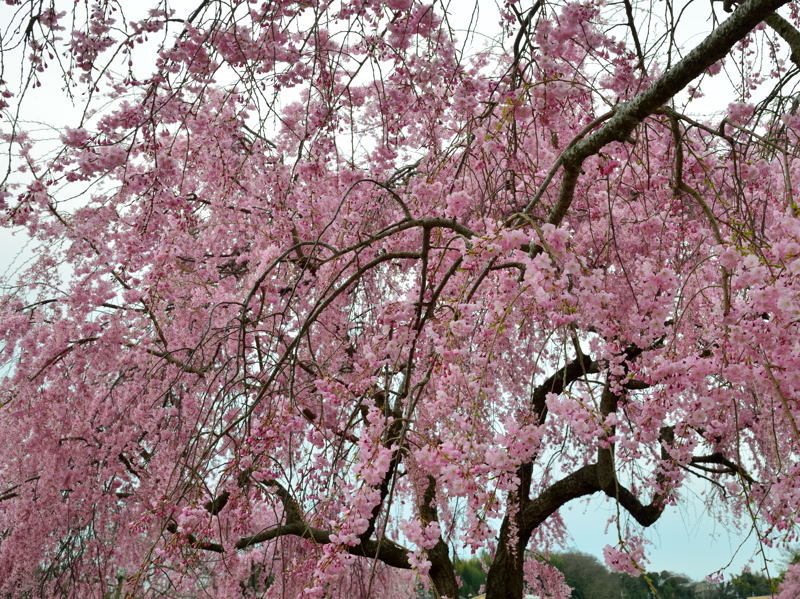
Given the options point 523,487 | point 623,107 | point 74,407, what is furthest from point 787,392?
point 74,407

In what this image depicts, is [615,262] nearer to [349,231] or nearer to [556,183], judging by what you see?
[556,183]

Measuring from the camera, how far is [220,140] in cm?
314

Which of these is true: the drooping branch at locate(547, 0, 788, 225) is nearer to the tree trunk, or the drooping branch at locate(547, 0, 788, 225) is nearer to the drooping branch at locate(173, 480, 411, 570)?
the drooping branch at locate(173, 480, 411, 570)

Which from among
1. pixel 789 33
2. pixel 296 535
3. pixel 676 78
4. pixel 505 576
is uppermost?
pixel 789 33

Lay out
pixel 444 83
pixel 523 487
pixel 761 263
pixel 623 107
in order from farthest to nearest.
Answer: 1. pixel 523 487
2. pixel 444 83
3. pixel 623 107
4. pixel 761 263

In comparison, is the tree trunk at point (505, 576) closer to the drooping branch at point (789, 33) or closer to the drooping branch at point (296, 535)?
the drooping branch at point (296, 535)

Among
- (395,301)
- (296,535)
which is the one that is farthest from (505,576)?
(395,301)

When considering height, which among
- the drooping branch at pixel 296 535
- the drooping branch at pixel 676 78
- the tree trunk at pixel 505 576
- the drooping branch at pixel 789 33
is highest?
the drooping branch at pixel 789 33

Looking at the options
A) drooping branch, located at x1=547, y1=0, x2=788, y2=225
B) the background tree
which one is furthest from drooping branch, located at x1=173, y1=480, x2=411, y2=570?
drooping branch, located at x1=547, y1=0, x2=788, y2=225

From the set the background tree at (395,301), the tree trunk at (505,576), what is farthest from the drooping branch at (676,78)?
the tree trunk at (505,576)

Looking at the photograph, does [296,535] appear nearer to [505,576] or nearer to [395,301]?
[505,576]

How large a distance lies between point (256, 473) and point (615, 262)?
2.80 meters

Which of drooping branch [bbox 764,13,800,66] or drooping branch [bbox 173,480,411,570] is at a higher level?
drooping branch [bbox 764,13,800,66]

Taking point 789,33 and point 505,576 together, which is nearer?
point 789,33
